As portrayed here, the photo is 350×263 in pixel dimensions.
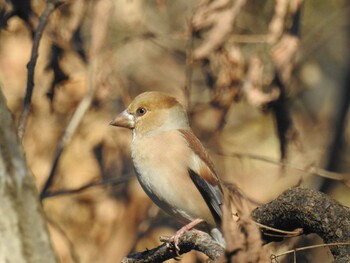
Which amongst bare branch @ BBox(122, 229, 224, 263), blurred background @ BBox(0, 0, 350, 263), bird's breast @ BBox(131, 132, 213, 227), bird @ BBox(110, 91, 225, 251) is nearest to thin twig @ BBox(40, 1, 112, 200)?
blurred background @ BBox(0, 0, 350, 263)

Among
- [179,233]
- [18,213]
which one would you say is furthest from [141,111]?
[18,213]

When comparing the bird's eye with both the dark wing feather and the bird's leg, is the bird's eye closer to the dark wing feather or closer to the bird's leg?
the dark wing feather

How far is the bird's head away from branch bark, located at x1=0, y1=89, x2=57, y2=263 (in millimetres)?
2892

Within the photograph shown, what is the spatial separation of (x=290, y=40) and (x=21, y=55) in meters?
2.76

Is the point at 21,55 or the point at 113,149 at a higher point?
the point at 21,55

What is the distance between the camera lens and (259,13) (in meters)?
9.72

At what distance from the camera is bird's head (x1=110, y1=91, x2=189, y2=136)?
5996 millimetres

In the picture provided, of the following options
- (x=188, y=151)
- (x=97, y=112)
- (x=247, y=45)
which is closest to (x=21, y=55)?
(x=97, y=112)

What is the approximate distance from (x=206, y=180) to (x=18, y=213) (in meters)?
2.78

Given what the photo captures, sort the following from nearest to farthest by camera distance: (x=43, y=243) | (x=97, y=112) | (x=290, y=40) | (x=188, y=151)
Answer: (x=43, y=243) < (x=188, y=151) < (x=290, y=40) < (x=97, y=112)

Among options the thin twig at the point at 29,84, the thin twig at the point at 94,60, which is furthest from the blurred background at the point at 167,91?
the thin twig at the point at 29,84

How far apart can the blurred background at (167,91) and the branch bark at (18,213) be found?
3.86m

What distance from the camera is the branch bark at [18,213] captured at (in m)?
2.95

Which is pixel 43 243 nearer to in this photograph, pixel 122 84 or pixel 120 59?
pixel 122 84
